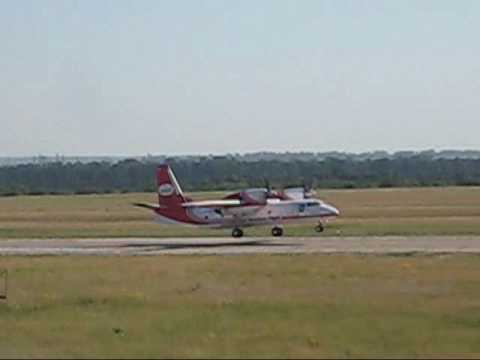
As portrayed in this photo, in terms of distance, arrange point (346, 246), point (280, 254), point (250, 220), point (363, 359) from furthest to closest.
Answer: point (250, 220), point (346, 246), point (280, 254), point (363, 359)

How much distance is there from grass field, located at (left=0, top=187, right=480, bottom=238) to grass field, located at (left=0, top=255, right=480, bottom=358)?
24.9 m

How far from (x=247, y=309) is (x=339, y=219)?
5622cm

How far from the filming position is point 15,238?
69.8 metres

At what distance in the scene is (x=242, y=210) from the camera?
218 ft

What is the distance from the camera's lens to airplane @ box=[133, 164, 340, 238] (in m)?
66.2

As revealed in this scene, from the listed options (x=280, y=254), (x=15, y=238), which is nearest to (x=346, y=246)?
(x=280, y=254)

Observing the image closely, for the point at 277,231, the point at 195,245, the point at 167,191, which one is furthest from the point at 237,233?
the point at 195,245

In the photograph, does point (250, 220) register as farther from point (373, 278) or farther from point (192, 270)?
point (373, 278)

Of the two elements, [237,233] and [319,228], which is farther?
[319,228]

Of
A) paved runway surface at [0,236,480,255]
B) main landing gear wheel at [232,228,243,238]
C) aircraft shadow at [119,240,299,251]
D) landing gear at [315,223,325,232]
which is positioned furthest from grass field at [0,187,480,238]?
aircraft shadow at [119,240,299,251]

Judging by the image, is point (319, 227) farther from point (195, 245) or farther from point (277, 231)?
point (195, 245)

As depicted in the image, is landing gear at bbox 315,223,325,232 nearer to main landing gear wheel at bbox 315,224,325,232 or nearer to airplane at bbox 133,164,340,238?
main landing gear wheel at bbox 315,224,325,232

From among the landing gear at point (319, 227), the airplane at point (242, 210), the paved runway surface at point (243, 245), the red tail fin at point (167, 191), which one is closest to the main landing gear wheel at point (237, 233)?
the airplane at point (242, 210)

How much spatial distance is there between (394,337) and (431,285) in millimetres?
11384
